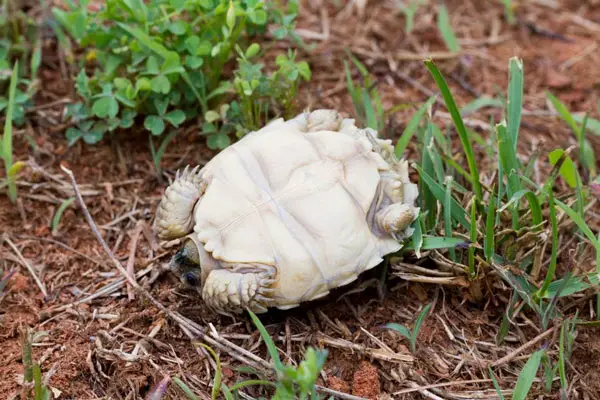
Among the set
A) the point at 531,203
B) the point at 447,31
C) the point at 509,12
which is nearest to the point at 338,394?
the point at 531,203

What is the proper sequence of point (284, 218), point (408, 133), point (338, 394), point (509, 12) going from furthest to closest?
point (509, 12) → point (408, 133) → point (284, 218) → point (338, 394)

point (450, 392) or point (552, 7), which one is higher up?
point (552, 7)

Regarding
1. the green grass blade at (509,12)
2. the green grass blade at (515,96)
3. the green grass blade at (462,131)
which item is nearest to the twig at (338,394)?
the green grass blade at (462,131)

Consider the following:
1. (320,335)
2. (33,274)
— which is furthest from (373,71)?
(33,274)

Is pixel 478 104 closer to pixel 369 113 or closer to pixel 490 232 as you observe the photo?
pixel 369 113

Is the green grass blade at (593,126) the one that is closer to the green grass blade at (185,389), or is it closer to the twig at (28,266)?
the green grass blade at (185,389)

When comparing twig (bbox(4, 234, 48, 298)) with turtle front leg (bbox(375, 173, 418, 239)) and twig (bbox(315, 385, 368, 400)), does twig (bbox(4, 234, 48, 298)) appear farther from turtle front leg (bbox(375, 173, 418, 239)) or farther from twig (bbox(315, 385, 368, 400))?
turtle front leg (bbox(375, 173, 418, 239))

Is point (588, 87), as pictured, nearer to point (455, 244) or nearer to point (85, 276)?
point (455, 244)
